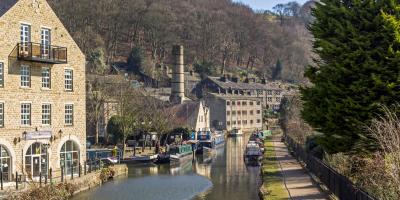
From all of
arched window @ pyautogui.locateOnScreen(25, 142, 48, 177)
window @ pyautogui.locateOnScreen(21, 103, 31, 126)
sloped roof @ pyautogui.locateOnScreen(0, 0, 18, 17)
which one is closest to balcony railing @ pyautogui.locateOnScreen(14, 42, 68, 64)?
sloped roof @ pyautogui.locateOnScreen(0, 0, 18, 17)

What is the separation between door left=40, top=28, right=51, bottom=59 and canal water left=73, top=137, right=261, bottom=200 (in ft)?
31.9

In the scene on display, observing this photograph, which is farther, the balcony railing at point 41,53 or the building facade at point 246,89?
the building facade at point 246,89

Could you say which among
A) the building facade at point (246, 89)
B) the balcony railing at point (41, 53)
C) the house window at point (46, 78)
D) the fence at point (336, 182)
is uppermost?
the building facade at point (246, 89)

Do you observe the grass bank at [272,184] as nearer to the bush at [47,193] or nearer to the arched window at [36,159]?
the bush at [47,193]

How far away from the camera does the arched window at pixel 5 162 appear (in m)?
34.1

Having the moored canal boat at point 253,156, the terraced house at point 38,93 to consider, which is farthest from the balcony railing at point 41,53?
the moored canal boat at point 253,156

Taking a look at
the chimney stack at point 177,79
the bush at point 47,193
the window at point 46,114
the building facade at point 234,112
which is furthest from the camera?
the building facade at point 234,112

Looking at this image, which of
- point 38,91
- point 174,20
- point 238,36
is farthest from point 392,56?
point 238,36

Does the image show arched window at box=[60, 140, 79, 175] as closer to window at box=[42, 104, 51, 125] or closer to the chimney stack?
window at box=[42, 104, 51, 125]

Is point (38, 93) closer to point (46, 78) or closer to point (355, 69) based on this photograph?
point (46, 78)

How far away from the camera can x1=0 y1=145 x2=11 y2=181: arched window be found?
34.1 m

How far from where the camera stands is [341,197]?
23.1 m

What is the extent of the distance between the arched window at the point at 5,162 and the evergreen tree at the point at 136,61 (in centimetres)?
8029

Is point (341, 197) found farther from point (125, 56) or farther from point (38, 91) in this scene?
point (125, 56)
